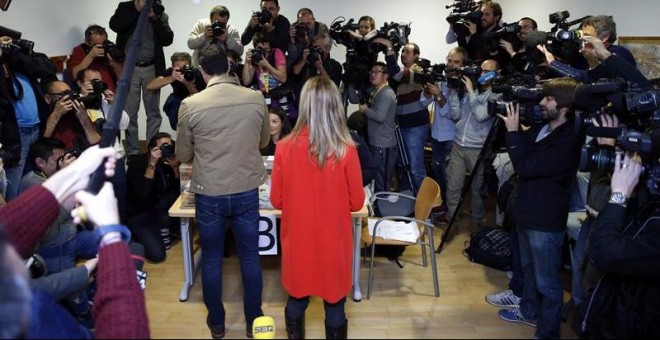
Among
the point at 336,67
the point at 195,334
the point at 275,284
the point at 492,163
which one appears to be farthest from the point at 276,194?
the point at 336,67

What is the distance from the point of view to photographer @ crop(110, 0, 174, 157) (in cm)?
457

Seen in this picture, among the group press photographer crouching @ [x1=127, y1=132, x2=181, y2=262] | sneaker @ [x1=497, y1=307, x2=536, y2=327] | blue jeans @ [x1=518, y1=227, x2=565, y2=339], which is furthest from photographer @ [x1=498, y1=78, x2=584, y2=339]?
press photographer crouching @ [x1=127, y1=132, x2=181, y2=262]

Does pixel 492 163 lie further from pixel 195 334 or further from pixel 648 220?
pixel 195 334

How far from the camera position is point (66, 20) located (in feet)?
16.3

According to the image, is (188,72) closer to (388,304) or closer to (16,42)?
(16,42)

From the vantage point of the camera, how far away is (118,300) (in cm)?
111

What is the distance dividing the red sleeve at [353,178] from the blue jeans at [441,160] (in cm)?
216

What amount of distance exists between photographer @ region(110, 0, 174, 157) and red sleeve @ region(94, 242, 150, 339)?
12.1ft

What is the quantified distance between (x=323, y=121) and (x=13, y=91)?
2.23m

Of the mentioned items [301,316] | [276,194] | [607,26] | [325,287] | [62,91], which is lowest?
[301,316]

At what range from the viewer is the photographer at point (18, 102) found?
317 centimetres

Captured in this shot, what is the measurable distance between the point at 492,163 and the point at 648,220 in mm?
1954

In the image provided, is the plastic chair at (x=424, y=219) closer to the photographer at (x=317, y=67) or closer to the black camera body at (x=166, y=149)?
the black camera body at (x=166, y=149)

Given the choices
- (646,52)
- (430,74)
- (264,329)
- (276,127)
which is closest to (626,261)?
(264,329)
